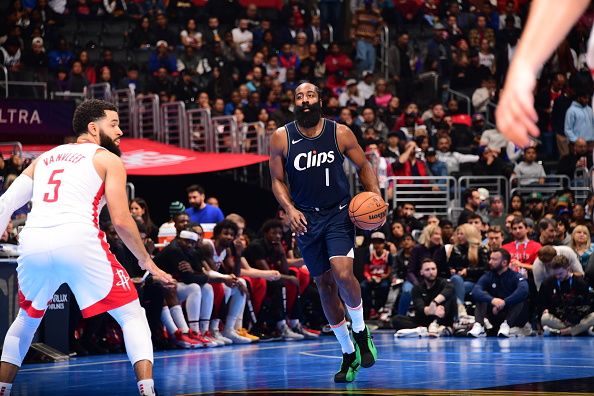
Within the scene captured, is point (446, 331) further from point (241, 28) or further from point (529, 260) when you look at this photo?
point (241, 28)

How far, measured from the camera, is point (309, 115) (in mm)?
9523

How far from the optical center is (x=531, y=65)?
2.84 metres

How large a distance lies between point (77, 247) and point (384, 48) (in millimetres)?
19196

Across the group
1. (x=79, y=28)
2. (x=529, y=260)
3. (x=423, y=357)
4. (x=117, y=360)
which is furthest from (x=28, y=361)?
(x=79, y=28)

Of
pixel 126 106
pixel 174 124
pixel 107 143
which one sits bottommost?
pixel 107 143

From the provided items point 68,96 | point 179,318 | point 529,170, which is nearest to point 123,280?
point 179,318

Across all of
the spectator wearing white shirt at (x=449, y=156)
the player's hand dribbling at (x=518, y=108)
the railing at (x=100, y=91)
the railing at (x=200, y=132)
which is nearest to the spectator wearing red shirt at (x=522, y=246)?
the spectator wearing white shirt at (x=449, y=156)

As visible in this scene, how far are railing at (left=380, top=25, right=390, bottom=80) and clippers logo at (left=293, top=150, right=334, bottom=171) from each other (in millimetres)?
15556

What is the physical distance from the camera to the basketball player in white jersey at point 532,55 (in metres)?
2.76

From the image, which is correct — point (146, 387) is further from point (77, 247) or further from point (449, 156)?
point (449, 156)

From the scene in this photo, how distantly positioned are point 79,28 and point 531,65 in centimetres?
2133

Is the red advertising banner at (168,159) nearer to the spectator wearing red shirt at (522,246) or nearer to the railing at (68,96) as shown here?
the railing at (68,96)

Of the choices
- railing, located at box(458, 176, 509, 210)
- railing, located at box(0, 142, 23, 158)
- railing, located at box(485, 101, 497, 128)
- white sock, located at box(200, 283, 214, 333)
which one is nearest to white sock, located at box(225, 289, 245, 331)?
white sock, located at box(200, 283, 214, 333)

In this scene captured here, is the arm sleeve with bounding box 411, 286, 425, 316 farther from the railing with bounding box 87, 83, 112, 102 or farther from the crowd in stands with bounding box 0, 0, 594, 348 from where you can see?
the railing with bounding box 87, 83, 112, 102
